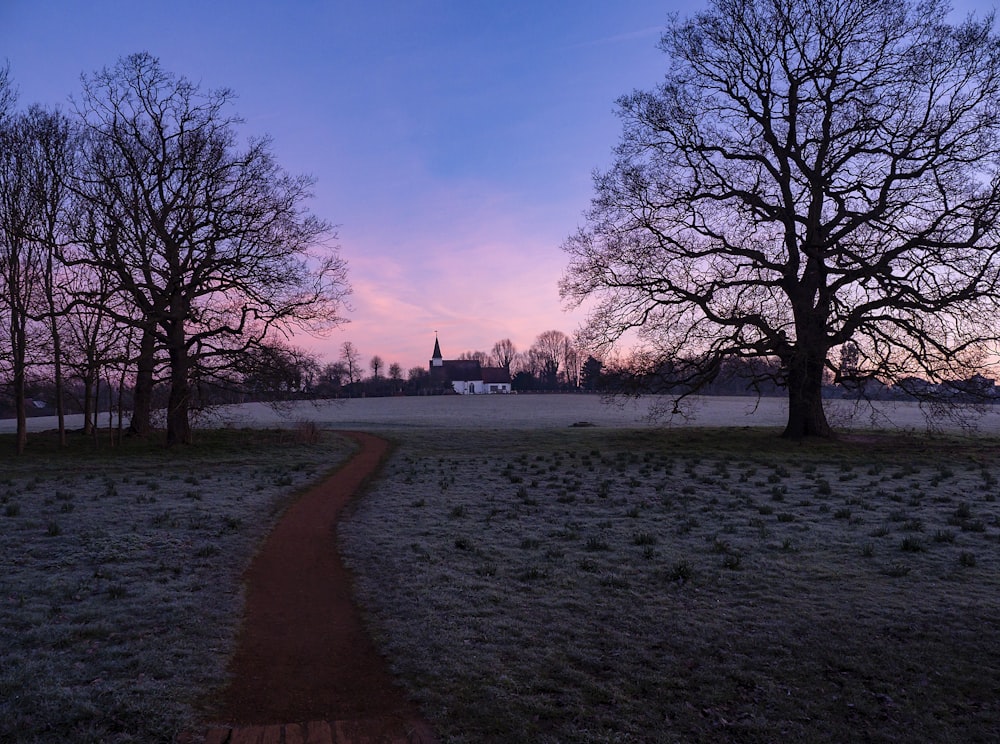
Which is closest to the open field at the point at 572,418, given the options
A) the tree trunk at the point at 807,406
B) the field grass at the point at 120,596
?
the tree trunk at the point at 807,406

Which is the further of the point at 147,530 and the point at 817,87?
the point at 817,87

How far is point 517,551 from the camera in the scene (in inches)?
368

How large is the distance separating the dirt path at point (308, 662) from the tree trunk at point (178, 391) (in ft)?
55.4

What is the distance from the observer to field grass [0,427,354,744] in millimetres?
4742

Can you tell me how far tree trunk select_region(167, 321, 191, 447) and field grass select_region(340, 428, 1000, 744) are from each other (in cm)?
1384

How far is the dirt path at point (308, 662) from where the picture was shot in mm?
4746

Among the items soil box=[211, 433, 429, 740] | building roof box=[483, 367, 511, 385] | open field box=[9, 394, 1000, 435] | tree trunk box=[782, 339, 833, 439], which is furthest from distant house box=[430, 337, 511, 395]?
soil box=[211, 433, 429, 740]

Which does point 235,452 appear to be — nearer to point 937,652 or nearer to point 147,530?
point 147,530

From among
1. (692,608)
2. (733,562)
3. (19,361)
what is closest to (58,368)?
(19,361)

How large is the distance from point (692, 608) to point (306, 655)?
4123 mm

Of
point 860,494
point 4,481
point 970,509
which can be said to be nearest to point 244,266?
point 4,481

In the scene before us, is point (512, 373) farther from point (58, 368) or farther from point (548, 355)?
point (58, 368)

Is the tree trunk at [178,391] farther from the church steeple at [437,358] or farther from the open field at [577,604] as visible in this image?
the church steeple at [437,358]

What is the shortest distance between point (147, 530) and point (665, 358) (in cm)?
1849
